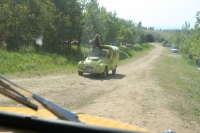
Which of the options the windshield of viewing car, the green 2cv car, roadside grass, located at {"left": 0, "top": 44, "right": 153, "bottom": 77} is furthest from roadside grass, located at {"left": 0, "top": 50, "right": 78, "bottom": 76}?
the windshield of viewing car

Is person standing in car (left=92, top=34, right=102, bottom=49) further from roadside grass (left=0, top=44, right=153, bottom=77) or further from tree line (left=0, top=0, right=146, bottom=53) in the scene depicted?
tree line (left=0, top=0, right=146, bottom=53)

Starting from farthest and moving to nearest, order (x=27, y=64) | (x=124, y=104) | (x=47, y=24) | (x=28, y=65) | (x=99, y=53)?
(x=47, y=24)
(x=27, y=64)
(x=28, y=65)
(x=99, y=53)
(x=124, y=104)

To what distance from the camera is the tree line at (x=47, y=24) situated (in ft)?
67.7

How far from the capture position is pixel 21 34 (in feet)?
69.7

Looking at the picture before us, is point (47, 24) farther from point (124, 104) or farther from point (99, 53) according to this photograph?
point (124, 104)

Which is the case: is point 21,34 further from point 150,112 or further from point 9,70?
point 150,112

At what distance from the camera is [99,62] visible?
14.2 metres

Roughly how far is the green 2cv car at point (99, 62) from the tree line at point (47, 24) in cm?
915

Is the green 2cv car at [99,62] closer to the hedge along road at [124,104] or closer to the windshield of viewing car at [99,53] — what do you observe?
the windshield of viewing car at [99,53]

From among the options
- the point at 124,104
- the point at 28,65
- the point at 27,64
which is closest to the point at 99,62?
the point at 28,65

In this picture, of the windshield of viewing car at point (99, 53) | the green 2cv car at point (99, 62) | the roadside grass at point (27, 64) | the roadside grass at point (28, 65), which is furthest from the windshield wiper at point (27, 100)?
the windshield of viewing car at point (99, 53)

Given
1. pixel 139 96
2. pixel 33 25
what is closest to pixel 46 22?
pixel 33 25

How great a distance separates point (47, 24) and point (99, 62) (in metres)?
11.6

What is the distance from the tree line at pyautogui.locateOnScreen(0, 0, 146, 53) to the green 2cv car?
30.0 feet
